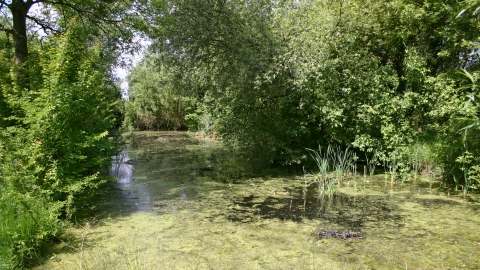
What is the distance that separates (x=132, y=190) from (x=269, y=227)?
3.15 metres

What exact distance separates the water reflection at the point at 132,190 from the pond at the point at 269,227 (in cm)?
2

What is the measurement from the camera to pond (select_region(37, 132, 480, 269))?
3357 mm

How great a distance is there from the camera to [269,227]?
4289 mm

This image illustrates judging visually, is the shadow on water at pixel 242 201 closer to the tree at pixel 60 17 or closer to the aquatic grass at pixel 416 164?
the aquatic grass at pixel 416 164

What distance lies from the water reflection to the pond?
0.06 ft

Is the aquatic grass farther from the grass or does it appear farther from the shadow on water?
the grass

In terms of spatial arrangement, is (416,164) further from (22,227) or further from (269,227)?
(22,227)

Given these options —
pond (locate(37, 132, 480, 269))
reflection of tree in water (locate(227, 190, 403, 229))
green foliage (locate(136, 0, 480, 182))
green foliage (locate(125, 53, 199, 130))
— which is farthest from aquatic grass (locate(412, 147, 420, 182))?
green foliage (locate(125, 53, 199, 130))

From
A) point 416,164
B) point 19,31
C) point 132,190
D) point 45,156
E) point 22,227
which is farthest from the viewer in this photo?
point 416,164

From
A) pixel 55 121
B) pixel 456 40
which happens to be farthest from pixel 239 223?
pixel 456 40

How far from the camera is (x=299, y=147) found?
8.41 m

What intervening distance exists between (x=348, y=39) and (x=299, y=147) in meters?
2.76

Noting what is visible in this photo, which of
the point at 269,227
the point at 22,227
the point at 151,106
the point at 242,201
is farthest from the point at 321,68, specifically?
the point at 151,106

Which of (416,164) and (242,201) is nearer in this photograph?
(242,201)
